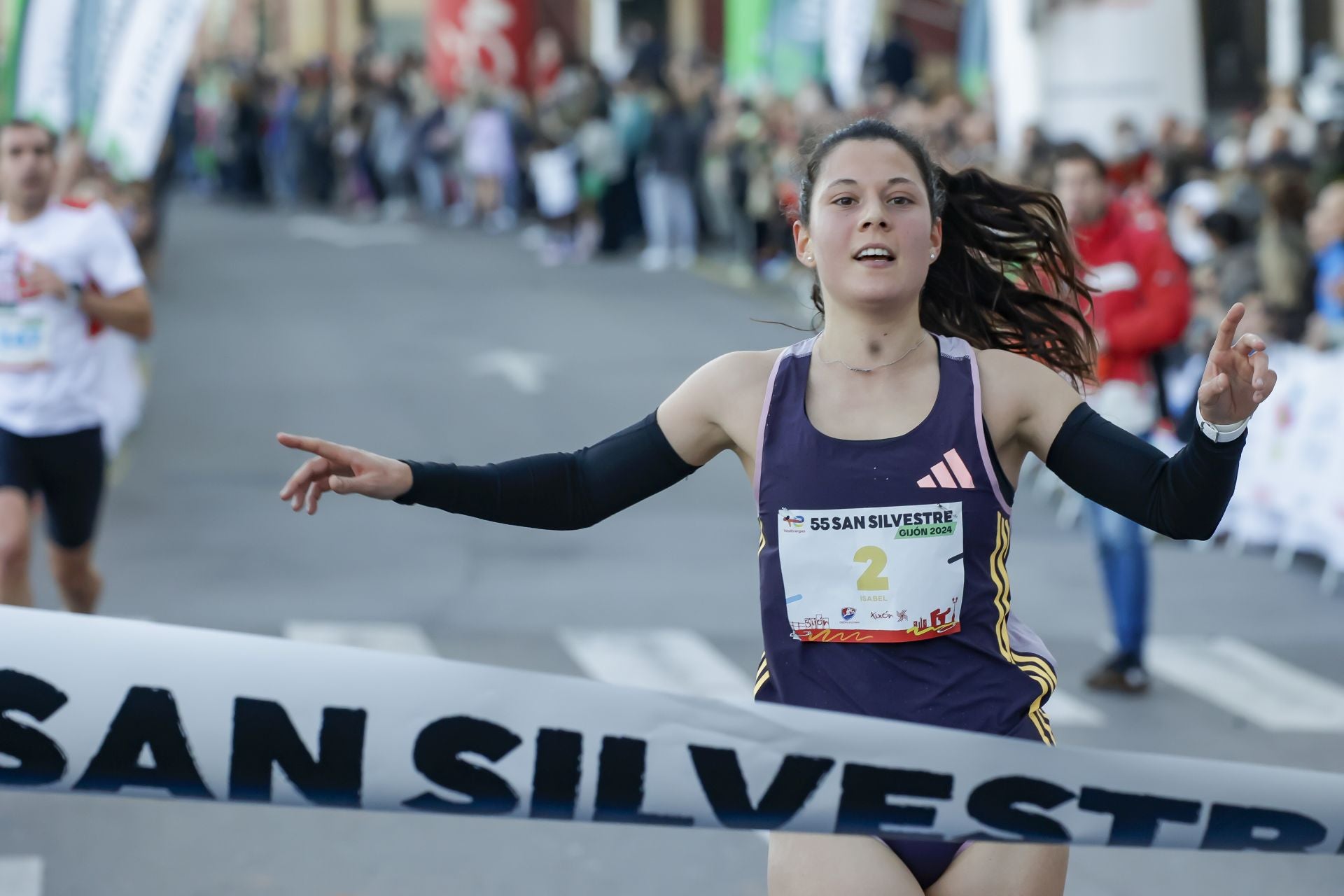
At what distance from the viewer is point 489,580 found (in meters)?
10.8

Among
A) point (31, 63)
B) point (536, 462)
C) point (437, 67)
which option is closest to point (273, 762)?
point (536, 462)

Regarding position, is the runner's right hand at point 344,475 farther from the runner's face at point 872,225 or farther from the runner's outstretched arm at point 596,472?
the runner's face at point 872,225

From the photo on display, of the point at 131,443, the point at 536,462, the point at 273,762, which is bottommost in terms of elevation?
the point at 131,443

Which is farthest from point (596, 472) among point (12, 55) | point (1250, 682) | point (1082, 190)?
point (12, 55)

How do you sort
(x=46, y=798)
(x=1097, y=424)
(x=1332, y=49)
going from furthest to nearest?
1. (x=1332, y=49)
2. (x=46, y=798)
3. (x=1097, y=424)

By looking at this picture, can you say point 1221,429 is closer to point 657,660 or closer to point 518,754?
point 518,754

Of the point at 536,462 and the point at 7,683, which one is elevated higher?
the point at 536,462

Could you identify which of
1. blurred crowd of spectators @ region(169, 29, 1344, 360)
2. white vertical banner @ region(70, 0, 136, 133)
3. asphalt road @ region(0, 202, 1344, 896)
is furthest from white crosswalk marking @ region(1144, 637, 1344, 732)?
white vertical banner @ region(70, 0, 136, 133)

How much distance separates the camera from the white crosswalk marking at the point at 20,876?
19.0ft

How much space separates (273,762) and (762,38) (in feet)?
73.3

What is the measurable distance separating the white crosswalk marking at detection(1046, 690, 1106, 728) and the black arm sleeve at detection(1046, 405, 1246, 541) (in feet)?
14.5

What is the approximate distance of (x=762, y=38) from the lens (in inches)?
977

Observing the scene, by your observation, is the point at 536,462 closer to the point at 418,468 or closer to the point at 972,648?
the point at 418,468

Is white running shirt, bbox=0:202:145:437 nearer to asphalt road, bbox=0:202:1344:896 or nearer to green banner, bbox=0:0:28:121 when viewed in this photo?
asphalt road, bbox=0:202:1344:896
